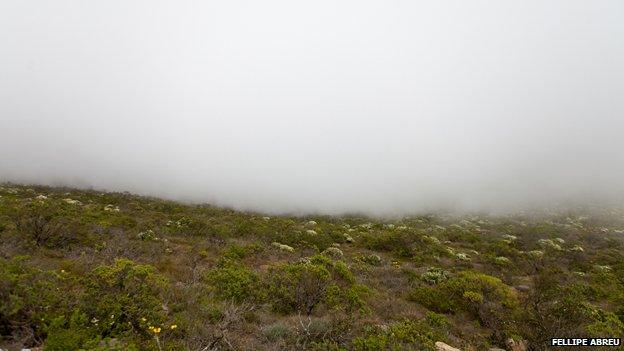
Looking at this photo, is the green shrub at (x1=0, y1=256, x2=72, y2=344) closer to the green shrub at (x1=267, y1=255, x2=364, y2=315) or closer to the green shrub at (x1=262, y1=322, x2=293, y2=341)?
the green shrub at (x1=262, y1=322, x2=293, y2=341)

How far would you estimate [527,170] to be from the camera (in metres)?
71.2

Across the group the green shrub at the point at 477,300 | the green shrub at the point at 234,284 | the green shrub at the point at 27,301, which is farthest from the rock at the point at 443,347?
the green shrub at the point at 27,301

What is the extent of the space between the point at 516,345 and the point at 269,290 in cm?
591

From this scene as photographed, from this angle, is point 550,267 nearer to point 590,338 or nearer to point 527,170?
point 590,338

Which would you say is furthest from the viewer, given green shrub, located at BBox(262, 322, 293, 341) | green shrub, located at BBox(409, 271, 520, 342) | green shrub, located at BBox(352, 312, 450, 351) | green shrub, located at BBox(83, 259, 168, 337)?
green shrub, located at BBox(409, 271, 520, 342)

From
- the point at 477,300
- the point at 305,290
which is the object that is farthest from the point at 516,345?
the point at 305,290

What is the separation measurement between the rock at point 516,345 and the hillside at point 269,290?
45mm

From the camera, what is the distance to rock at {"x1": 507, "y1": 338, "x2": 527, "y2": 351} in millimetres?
7508

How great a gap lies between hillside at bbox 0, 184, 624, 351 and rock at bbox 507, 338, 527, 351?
0.05m

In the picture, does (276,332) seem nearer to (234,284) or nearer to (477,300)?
(234,284)

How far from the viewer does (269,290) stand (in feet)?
29.1

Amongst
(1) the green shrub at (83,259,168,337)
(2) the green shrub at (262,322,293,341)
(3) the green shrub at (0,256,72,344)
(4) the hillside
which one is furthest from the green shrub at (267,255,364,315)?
(3) the green shrub at (0,256,72,344)

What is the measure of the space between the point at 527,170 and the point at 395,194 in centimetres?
4104

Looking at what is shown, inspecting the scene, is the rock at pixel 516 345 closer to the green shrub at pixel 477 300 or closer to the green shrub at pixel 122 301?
the green shrub at pixel 477 300
